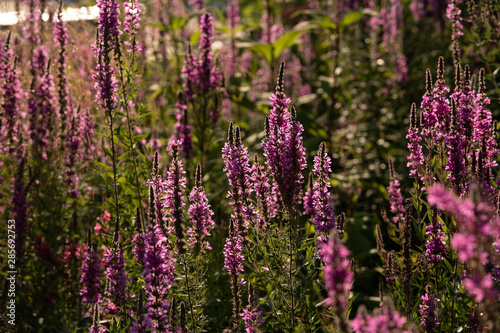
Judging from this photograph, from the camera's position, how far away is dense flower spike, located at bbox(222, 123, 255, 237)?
274cm

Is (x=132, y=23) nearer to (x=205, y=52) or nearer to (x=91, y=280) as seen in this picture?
(x=205, y=52)

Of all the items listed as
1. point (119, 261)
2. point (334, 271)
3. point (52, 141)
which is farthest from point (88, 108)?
point (334, 271)

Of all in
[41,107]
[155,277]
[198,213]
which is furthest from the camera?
[41,107]

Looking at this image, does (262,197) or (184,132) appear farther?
(184,132)

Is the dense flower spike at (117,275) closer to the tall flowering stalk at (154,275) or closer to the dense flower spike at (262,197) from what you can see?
the tall flowering stalk at (154,275)

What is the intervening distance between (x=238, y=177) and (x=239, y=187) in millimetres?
59

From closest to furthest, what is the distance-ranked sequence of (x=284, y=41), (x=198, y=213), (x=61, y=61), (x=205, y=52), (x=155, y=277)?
(x=155, y=277)
(x=198, y=213)
(x=61, y=61)
(x=205, y=52)
(x=284, y=41)

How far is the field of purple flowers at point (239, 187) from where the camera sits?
2541 mm

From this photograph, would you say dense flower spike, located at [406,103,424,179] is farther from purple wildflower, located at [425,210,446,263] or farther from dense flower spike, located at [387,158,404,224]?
dense flower spike, located at [387,158,404,224]

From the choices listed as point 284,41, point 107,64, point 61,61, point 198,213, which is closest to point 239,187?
point 198,213

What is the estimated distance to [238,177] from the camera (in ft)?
9.14

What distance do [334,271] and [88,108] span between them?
10.8 ft

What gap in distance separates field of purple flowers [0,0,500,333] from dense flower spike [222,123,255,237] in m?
0.01

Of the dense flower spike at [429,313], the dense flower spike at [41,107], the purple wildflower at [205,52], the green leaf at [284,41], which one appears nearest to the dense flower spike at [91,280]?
the dense flower spike at [41,107]
